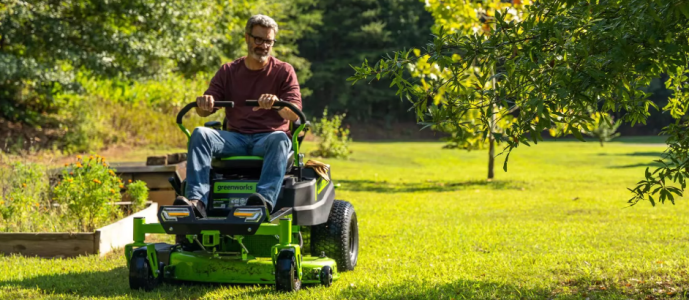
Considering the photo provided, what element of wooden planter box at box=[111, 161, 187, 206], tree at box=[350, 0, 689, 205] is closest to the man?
tree at box=[350, 0, 689, 205]

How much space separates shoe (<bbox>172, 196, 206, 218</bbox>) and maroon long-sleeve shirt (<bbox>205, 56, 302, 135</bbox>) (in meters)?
0.77

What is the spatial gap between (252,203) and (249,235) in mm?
216

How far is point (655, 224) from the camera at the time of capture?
365 inches

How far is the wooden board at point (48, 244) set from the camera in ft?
21.0

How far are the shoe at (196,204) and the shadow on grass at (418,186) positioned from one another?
921cm

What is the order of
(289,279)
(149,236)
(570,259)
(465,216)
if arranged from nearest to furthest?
(289,279), (570,259), (149,236), (465,216)

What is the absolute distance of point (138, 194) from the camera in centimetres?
784

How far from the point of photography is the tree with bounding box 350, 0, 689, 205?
3.57 metres

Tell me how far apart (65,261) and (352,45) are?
150 ft

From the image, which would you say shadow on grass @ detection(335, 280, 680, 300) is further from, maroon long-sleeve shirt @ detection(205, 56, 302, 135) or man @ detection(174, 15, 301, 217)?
maroon long-sleeve shirt @ detection(205, 56, 302, 135)

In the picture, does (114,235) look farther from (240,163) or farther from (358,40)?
(358,40)

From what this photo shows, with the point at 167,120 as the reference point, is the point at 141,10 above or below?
above

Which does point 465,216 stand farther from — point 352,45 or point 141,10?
point 352,45

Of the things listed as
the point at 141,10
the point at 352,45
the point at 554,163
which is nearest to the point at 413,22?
the point at 352,45
